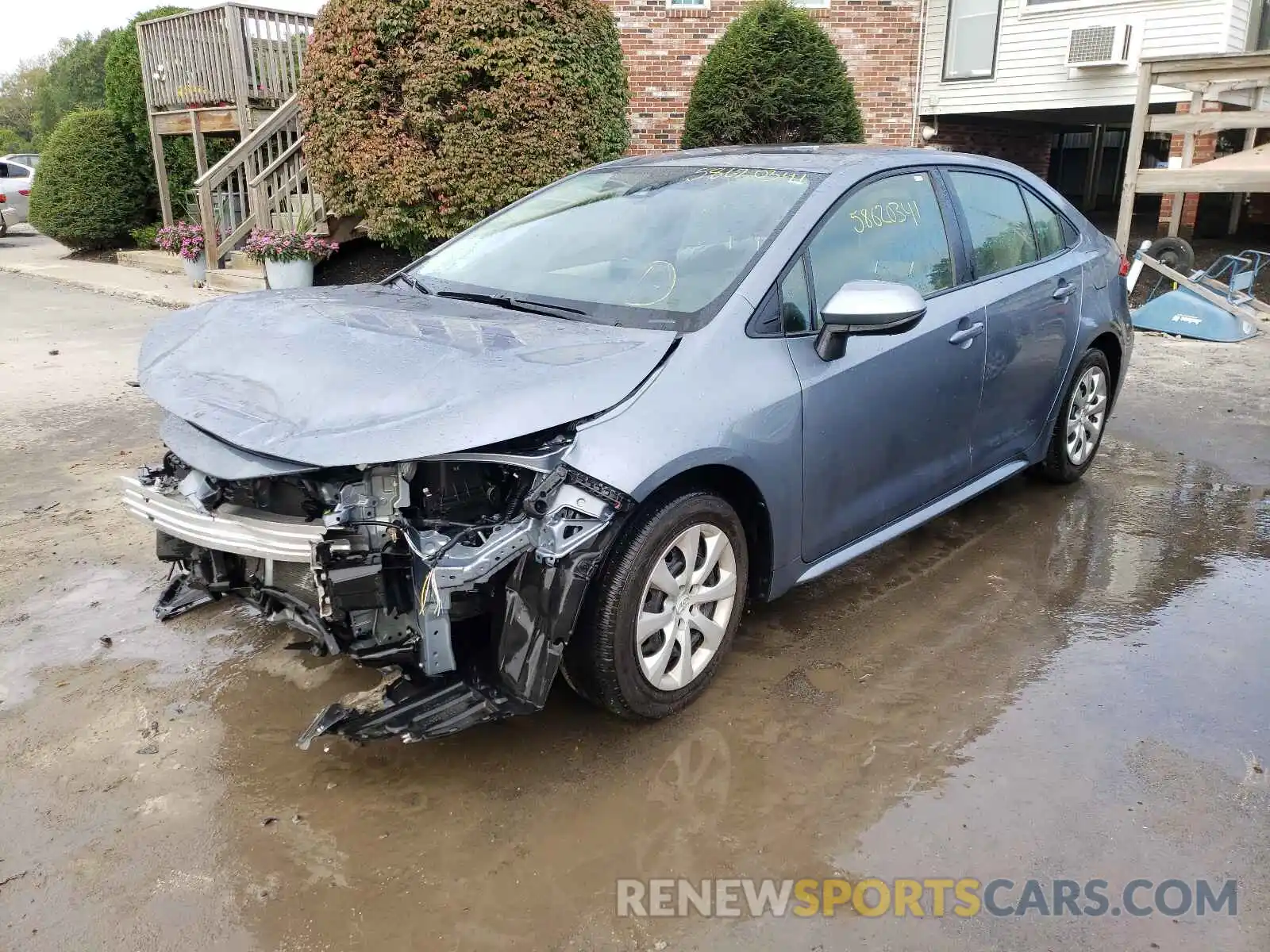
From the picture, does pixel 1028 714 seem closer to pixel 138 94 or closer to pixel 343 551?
pixel 343 551

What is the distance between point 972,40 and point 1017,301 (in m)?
12.1

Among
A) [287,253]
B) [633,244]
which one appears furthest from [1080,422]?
[287,253]

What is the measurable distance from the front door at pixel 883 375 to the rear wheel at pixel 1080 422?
112 centimetres

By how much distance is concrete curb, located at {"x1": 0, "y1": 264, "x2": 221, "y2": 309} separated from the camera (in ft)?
37.9

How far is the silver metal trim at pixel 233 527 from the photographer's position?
8.55 feet

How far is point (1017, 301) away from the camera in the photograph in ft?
14.1

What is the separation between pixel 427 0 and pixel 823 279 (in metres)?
7.45

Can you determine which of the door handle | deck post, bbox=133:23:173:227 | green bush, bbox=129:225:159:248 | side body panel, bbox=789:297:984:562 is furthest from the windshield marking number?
green bush, bbox=129:225:159:248

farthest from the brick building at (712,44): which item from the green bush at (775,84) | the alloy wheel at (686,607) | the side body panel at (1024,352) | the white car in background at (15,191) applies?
the white car in background at (15,191)

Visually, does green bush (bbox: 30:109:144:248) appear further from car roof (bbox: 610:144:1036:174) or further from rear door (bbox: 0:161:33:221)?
car roof (bbox: 610:144:1036:174)

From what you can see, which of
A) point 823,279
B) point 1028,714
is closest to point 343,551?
point 823,279

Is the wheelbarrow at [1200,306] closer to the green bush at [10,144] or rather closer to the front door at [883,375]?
the front door at [883,375]

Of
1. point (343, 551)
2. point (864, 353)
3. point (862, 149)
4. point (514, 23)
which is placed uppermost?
point (514, 23)

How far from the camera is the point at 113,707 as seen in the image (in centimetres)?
325
